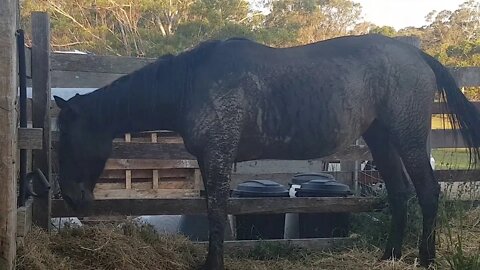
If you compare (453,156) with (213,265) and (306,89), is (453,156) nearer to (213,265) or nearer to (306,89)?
(306,89)

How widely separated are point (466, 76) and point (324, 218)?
2.10 meters

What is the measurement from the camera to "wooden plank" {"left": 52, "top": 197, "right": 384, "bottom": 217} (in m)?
4.59

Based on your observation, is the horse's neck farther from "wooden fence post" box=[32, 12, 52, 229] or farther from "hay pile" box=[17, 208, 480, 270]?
"hay pile" box=[17, 208, 480, 270]

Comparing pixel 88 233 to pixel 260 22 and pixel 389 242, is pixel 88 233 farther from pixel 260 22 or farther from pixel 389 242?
pixel 260 22

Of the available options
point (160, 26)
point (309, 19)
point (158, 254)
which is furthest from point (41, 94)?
point (309, 19)

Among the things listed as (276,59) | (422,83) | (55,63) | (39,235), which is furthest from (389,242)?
(55,63)

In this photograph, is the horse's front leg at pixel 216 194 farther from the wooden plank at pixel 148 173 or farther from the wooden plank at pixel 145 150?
the wooden plank at pixel 148 173

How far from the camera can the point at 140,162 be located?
244 inches

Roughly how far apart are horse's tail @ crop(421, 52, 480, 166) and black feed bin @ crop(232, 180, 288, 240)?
1.72 metres

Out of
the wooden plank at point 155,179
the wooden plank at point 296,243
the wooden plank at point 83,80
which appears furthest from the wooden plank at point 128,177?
the wooden plank at point 296,243

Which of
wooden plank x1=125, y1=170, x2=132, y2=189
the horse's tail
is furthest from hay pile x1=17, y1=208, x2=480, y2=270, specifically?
wooden plank x1=125, y1=170, x2=132, y2=189

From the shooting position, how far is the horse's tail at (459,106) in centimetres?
480

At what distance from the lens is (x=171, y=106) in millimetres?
4340

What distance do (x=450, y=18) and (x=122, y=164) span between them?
37640 millimetres
